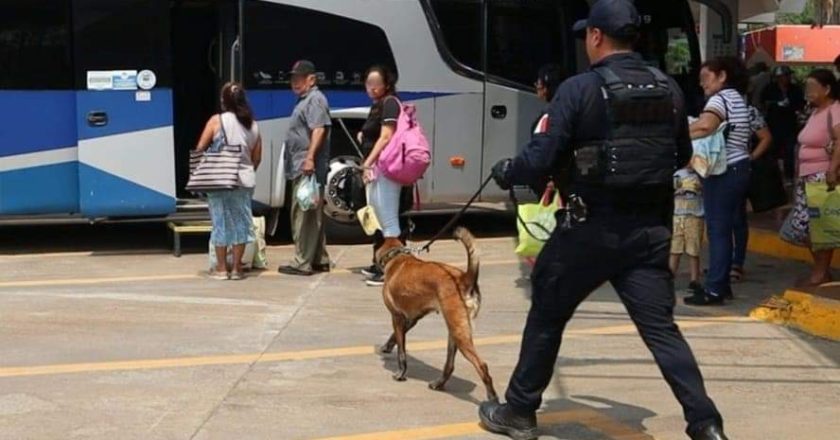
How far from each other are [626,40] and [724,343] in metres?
3.03

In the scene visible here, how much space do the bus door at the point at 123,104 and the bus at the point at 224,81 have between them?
0.01 meters

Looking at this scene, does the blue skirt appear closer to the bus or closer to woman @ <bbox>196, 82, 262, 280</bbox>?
woman @ <bbox>196, 82, 262, 280</bbox>

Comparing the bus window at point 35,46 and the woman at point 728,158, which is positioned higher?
the bus window at point 35,46

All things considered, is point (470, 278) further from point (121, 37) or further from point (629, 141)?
point (121, 37)

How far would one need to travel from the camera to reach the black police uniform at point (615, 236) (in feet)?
15.3

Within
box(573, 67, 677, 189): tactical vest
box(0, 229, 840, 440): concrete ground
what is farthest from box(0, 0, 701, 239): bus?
box(573, 67, 677, 189): tactical vest

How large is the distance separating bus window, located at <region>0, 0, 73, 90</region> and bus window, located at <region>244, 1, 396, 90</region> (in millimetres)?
1667

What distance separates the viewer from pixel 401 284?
598 centimetres

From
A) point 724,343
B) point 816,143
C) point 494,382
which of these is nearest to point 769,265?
point 816,143

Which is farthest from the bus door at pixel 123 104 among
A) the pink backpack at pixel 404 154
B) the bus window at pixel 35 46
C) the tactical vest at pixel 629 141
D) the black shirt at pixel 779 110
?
the black shirt at pixel 779 110

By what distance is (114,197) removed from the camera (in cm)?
1055

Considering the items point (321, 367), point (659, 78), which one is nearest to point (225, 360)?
point (321, 367)

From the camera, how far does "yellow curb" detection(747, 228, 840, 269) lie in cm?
991

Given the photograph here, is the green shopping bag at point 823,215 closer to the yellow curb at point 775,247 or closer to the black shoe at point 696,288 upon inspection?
the black shoe at point 696,288
